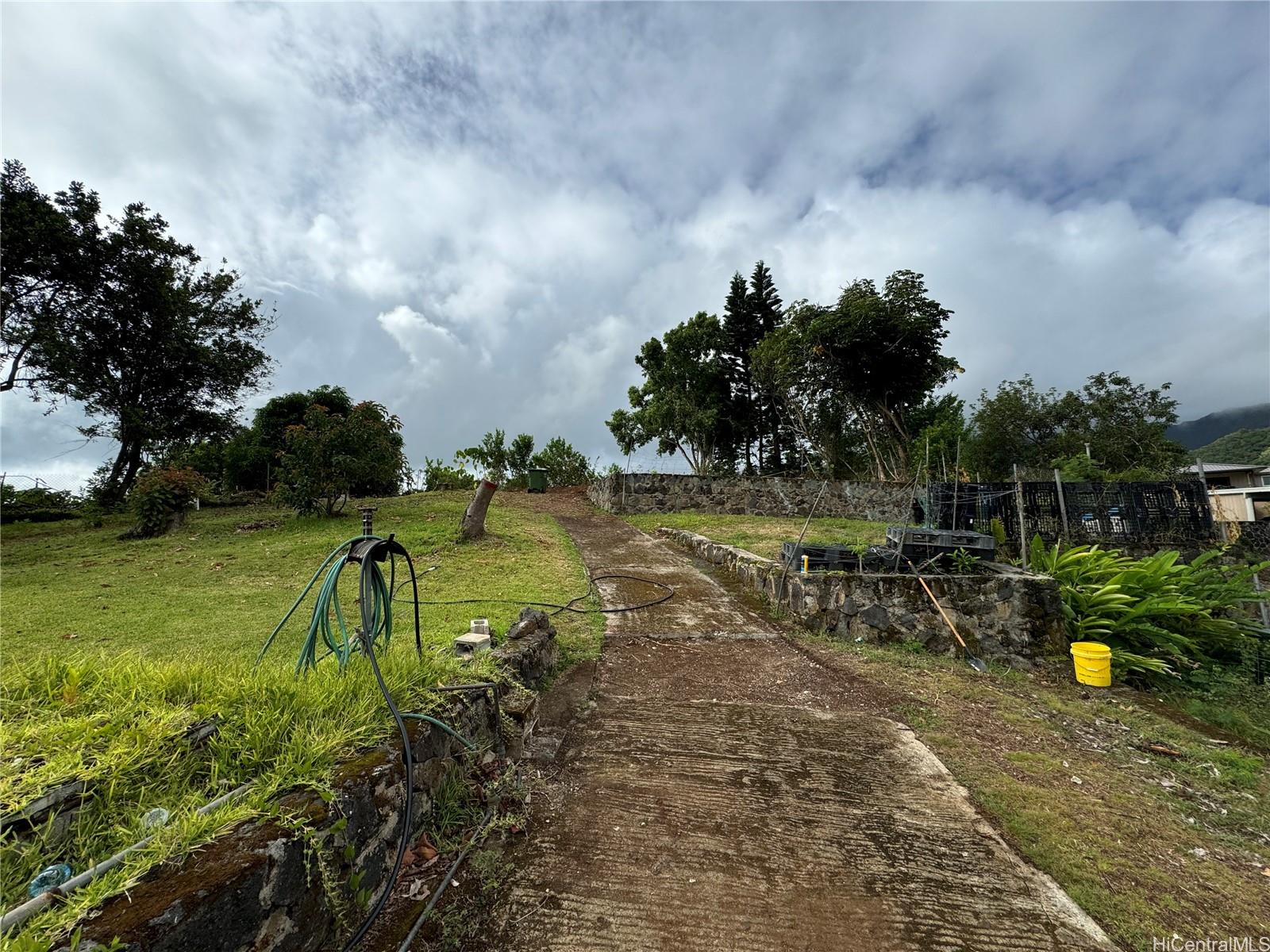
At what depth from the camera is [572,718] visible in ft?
10.1

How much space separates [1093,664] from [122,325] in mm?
19189

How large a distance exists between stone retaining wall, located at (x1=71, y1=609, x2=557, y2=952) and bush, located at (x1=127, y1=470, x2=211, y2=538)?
37.8ft

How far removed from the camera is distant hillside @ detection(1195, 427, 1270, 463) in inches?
1380

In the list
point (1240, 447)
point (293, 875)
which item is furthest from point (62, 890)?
point (1240, 447)

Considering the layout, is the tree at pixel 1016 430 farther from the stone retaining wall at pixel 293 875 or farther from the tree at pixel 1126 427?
the stone retaining wall at pixel 293 875

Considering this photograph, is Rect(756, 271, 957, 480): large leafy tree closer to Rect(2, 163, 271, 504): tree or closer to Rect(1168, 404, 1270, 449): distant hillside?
Rect(2, 163, 271, 504): tree

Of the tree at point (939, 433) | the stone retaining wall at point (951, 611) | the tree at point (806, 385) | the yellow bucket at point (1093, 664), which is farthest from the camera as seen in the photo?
the tree at point (939, 433)

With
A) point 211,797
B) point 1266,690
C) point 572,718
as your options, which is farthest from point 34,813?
point 1266,690

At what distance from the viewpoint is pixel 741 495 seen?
14.8m

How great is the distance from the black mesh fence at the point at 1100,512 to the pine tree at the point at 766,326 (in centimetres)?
1356

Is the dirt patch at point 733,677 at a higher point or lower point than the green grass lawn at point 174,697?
lower

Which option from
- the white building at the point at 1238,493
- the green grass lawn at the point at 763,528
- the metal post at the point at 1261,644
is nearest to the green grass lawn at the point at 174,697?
the green grass lawn at the point at 763,528

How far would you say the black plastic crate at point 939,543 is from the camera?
5.35 meters

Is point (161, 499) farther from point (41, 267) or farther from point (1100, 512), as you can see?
point (1100, 512)
